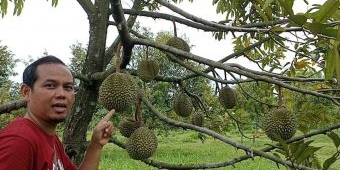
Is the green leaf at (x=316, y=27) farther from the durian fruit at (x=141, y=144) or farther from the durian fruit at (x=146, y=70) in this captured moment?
the durian fruit at (x=146, y=70)

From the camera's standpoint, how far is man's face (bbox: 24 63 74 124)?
4.42 feet

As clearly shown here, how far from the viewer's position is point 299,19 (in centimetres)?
89

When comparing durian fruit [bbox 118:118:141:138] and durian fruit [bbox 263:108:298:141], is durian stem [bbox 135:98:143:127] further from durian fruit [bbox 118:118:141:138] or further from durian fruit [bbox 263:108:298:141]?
durian fruit [bbox 263:108:298:141]

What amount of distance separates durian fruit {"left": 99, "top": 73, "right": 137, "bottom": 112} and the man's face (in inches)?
8.6

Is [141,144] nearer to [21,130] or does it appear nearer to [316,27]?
[21,130]

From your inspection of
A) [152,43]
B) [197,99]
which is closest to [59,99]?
[152,43]

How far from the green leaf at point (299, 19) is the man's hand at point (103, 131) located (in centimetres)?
79

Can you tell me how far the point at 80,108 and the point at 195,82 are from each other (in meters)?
5.49

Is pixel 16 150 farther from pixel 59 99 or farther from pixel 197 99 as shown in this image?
pixel 197 99

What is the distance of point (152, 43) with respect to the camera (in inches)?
60.5

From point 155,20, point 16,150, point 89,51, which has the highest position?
point 155,20

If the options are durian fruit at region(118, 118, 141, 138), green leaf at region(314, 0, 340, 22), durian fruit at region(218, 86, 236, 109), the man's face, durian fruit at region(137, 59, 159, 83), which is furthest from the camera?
durian fruit at region(218, 86, 236, 109)

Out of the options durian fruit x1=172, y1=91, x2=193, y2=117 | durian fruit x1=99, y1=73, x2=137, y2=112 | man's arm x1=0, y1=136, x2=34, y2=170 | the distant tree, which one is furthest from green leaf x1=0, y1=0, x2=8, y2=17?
man's arm x1=0, y1=136, x2=34, y2=170

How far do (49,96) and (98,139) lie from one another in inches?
11.4
